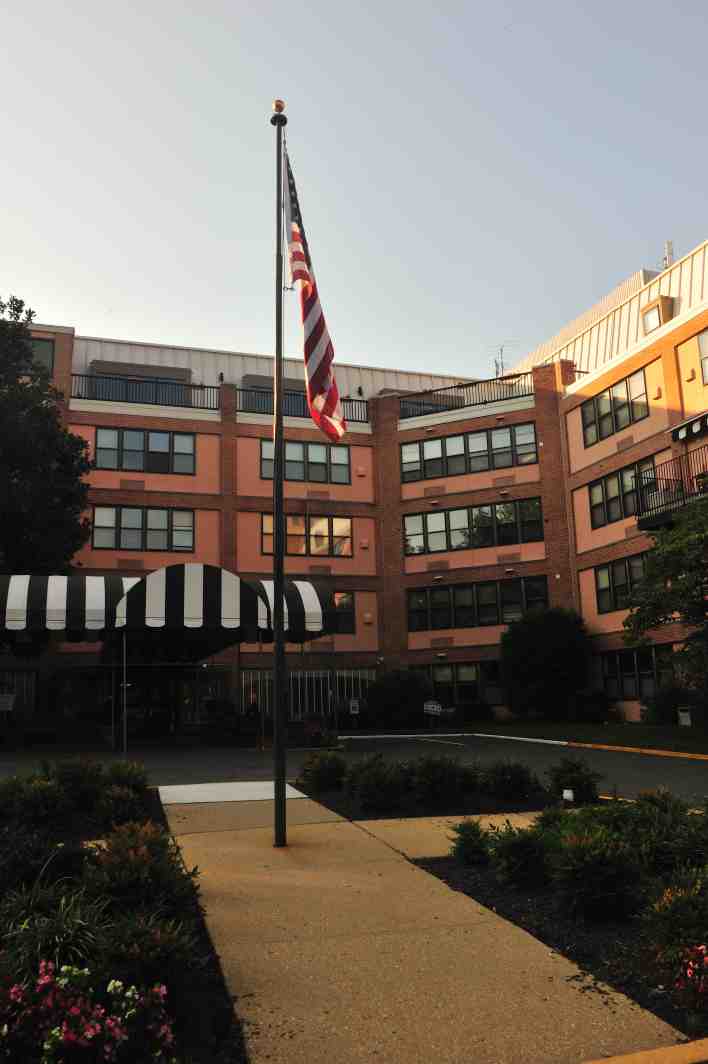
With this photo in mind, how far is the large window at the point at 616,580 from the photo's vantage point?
105 feet

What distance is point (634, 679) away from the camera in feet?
104

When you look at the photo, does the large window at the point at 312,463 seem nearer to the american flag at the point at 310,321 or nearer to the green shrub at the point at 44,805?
the american flag at the point at 310,321

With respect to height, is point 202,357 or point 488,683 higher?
point 202,357

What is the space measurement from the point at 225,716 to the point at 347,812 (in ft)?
68.9

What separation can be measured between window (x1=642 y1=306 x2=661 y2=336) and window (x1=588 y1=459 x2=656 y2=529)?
5.96 metres

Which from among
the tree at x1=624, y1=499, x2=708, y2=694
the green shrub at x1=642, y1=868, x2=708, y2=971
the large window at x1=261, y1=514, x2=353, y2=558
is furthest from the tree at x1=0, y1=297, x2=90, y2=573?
the green shrub at x1=642, y1=868, x2=708, y2=971

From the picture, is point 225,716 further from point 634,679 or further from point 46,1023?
point 46,1023

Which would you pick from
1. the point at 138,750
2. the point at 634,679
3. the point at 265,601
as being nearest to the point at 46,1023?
the point at 265,601

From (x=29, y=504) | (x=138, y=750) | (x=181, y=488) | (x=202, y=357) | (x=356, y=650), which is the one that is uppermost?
(x=202, y=357)

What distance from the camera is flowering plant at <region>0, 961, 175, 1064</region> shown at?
11.9ft

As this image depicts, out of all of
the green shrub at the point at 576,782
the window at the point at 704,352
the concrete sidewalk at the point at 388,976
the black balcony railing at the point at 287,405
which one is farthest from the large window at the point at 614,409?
the concrete sidewalk at the point at 388,976

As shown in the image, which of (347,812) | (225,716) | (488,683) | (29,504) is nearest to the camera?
(347,812)

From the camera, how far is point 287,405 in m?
42.1

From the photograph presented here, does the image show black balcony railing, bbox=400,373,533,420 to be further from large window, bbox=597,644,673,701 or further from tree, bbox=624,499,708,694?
tree, bbox=624,499,708,694
